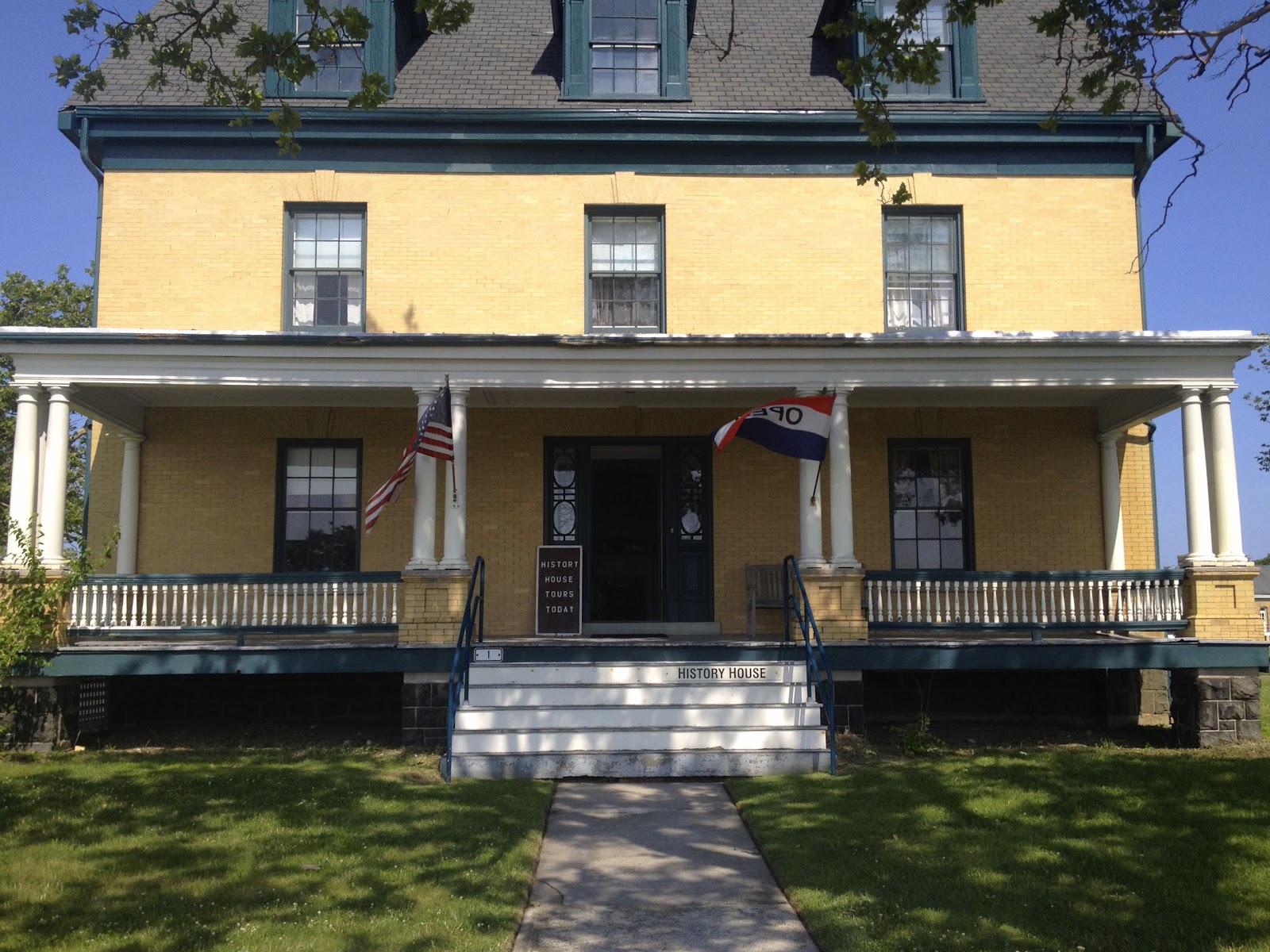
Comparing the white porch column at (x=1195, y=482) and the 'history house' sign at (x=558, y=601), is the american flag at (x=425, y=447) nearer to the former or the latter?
the 'history house' sign at (x=558, y=601)

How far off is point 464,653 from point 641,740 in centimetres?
215

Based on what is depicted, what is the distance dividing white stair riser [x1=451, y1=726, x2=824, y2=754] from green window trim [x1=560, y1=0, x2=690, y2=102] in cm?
881

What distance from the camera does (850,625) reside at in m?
12.4

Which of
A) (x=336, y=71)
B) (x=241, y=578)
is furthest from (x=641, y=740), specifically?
(x=336, y=71)

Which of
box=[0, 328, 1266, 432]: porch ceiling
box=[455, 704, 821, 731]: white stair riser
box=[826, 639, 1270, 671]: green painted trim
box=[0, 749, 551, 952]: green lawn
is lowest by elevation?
box=[0, 749, 551, 952]: green lawn

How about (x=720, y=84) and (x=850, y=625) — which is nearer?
(x=850, y=625)

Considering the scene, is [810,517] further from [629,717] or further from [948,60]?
[948,60]

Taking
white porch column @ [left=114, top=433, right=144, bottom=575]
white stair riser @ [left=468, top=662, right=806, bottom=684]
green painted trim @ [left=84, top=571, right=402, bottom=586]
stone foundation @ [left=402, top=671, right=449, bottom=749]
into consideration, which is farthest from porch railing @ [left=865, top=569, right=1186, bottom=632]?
white porch column @ [left=114, top=433, right=144, bottom=575]

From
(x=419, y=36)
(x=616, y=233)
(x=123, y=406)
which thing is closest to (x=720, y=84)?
(x=616, y=233)

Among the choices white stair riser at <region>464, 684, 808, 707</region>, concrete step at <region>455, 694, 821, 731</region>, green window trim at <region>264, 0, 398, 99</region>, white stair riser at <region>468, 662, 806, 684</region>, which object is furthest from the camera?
green window trim at <region>264, 0, 398, 99</region>

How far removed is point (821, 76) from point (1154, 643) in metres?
8.80

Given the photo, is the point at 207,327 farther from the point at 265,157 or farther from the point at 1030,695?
the point at 1030,695

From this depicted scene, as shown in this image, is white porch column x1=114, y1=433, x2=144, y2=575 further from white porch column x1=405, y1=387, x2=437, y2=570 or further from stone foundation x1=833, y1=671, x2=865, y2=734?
stone foundation x1=833, y1=671, x2=865, y2=734

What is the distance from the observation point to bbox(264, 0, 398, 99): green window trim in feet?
49.7
